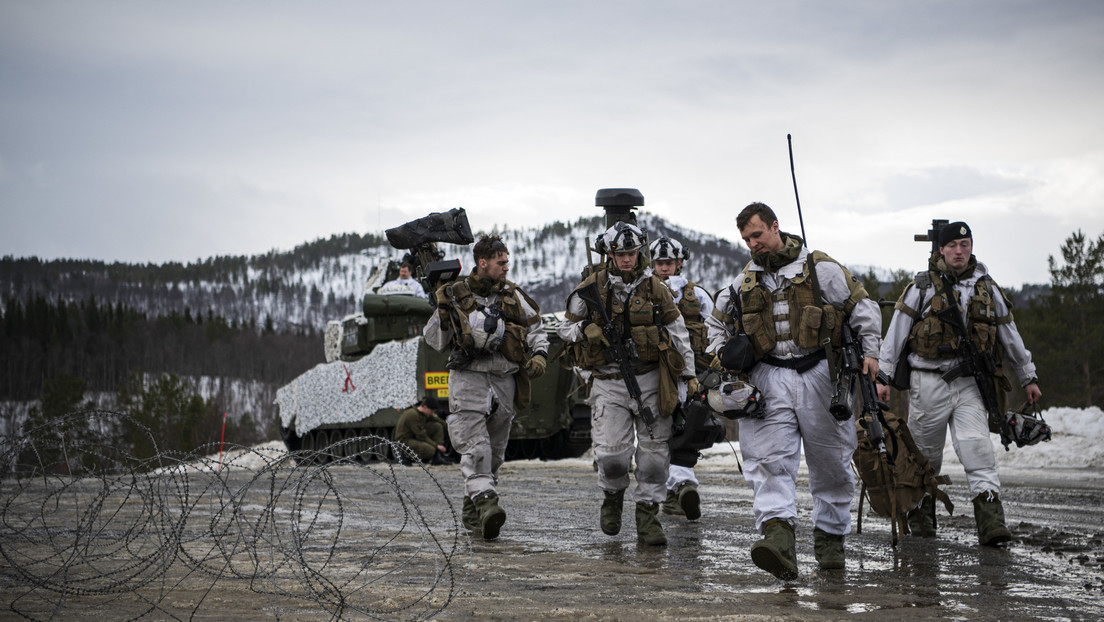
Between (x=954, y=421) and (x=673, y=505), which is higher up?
(x=954, y=421)

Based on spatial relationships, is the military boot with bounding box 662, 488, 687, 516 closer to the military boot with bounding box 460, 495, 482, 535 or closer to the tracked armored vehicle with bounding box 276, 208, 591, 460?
the military boot with bounding box 460, 495, 482, 535

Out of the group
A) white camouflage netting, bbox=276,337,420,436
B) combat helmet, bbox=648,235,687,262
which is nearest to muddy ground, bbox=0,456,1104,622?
combat helmet, bbox=648,235,687,262

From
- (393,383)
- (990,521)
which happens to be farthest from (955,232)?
(393,383)

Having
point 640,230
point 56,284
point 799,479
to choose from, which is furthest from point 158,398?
point 56,284

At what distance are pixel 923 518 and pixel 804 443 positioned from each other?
1927 mm

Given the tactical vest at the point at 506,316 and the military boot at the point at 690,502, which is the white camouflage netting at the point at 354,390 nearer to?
the military boot at the point at 690,502

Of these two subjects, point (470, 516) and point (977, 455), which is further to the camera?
point (470, 516)

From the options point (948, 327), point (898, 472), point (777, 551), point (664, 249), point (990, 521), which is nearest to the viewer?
point (777, 551)

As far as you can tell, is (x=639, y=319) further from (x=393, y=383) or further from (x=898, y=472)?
(x=393, y=383)

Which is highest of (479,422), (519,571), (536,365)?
(536,365)

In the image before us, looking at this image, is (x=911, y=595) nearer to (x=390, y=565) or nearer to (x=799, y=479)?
(x=390, y=565)

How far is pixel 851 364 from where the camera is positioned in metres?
5.90

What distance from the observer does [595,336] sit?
734cm

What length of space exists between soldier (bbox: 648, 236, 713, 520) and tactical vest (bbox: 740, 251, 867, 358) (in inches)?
89.4
